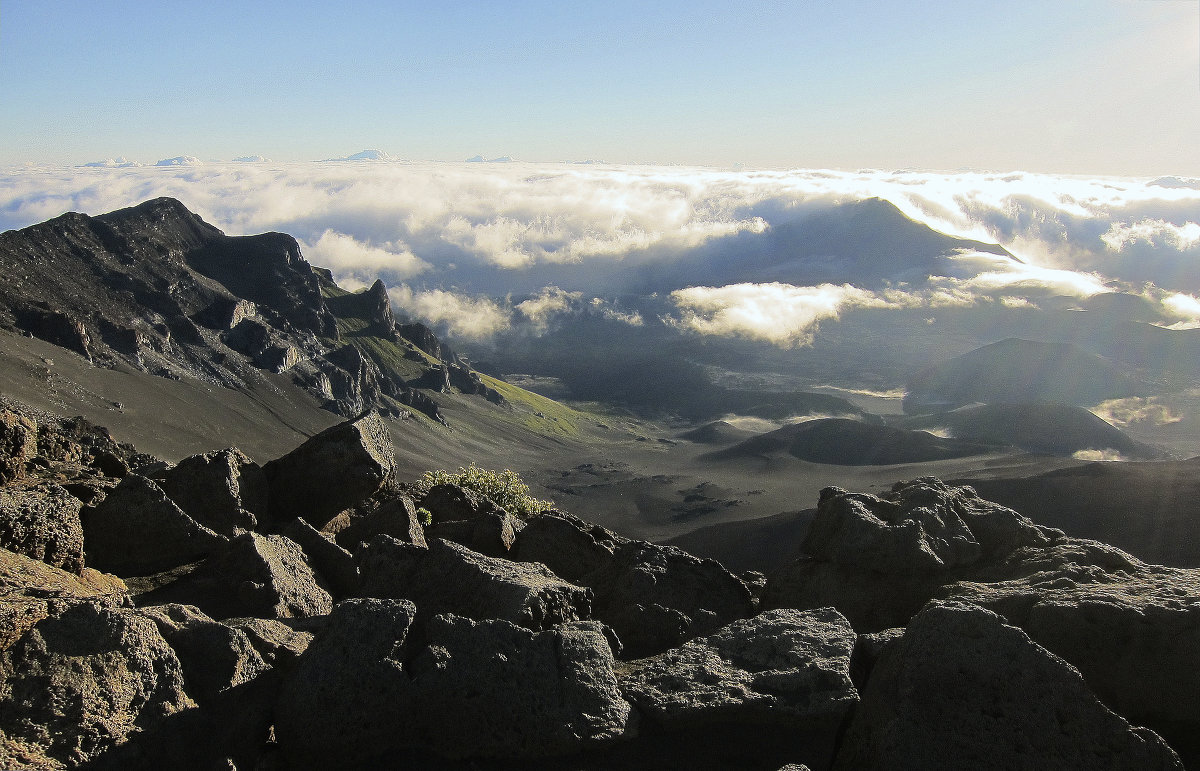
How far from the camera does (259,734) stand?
925 centimetres

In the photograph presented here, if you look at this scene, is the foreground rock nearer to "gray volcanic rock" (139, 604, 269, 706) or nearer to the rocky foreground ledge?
the rocky foreground ledge

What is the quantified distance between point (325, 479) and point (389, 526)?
Result: 2280 millimetres

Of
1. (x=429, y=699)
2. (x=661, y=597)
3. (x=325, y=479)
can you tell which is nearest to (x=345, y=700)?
(x=429, y=699)

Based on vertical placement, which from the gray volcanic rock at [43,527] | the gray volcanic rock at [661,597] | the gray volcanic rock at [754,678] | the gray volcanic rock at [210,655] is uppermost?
the gray volcanic rock at [43,527]

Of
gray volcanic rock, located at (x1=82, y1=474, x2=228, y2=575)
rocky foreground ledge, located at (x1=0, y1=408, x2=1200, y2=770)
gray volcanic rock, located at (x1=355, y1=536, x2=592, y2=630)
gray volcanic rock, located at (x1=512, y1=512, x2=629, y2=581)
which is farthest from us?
gray volcanic rock, located at (x1=512, y1=512, x2=629, y2=581)

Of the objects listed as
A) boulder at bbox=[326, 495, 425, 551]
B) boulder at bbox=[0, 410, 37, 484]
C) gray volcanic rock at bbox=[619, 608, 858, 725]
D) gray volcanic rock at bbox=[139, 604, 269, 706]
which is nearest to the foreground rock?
gray volcanic rock at bbox=[139, 604, 269, 706]

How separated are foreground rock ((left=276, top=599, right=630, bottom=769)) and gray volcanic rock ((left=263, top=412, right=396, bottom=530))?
9.07 metres

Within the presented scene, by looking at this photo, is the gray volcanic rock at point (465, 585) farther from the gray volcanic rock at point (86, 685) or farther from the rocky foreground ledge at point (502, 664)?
the gray volcanic rock at point (86, 685)

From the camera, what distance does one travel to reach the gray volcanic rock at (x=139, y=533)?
47.0 ft

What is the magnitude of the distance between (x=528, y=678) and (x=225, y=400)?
19508 centimetres

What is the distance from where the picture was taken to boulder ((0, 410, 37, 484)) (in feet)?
51.1

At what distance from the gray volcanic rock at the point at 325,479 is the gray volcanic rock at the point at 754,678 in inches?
377

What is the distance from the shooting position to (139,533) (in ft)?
47.5

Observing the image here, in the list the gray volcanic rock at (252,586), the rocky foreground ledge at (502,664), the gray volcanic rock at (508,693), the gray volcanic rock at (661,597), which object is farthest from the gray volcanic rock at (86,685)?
the gray volcanic rock at (661,597)
